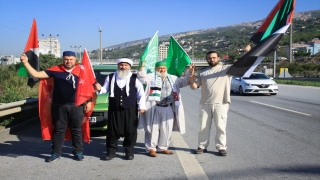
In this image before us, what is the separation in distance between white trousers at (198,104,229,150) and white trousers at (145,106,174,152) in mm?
576

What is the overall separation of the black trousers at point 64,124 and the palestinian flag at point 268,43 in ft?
9.00

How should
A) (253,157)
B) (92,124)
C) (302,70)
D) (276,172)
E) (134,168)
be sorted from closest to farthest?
(276,172), (134,168), (253,157), (92,124), (302,70)

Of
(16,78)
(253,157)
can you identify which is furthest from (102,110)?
(16,78)

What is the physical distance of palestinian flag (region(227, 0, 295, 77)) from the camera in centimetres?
530

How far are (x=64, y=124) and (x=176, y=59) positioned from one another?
2.37 m

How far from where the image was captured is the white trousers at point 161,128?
5844 millimetres

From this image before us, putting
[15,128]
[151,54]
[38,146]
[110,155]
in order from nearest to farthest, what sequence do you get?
[110,155] < [151,54] < [38,146] < [15,128]

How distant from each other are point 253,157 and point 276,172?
85 centimetres

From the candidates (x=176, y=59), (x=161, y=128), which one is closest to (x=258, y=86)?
(x=176, y=59)

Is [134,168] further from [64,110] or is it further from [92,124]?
[92,124]

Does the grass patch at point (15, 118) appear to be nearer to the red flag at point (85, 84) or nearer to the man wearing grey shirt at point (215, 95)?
the red flag at point (85, 84)

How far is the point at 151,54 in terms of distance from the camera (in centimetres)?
629

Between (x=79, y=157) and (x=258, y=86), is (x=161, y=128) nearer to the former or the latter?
(x=79, y=157)

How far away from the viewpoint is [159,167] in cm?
511
